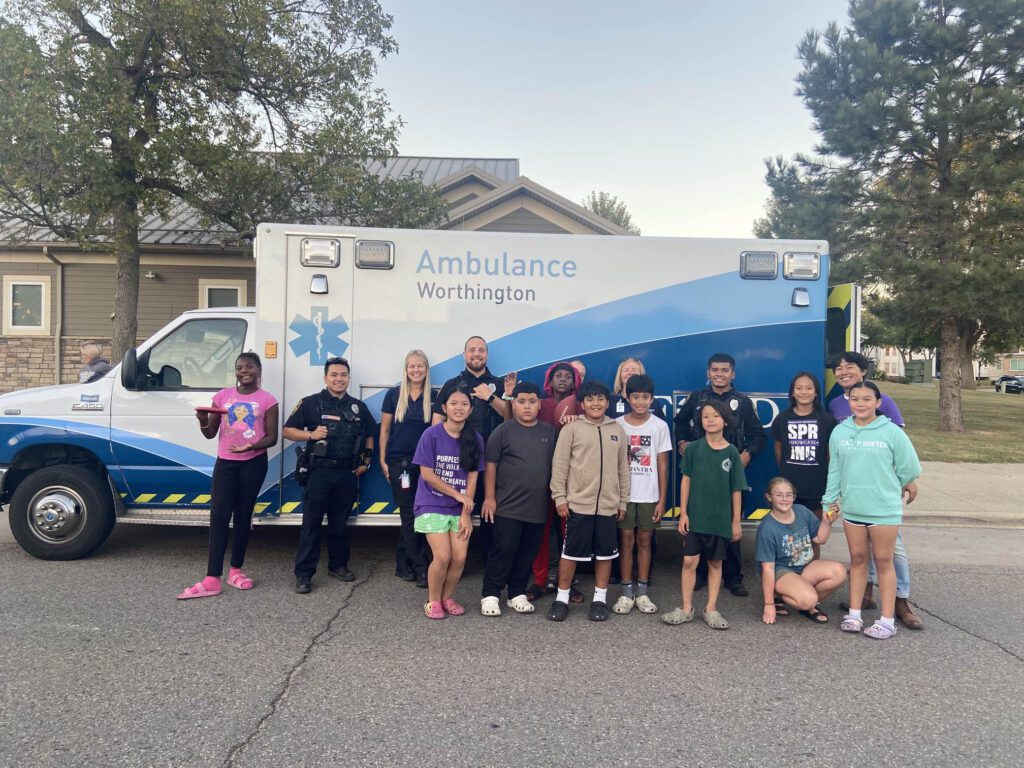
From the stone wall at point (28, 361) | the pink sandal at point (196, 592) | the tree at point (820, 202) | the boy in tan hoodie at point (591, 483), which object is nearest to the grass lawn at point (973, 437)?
the tree at point (820, 202)

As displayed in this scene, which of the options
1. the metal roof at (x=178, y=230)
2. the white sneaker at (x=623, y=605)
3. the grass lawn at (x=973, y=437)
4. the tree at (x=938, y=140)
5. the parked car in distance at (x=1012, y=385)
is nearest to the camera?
the white sneaker at (x=623, y=605)

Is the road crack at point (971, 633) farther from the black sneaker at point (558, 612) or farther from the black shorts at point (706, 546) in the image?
the black sneaker at point (558, 612)

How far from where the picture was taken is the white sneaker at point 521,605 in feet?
15.5

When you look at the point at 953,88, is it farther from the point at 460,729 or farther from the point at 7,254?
the point at 7,254

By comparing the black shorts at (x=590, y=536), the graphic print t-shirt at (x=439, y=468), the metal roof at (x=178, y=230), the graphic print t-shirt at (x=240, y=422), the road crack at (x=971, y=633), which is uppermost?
the metal roof at (x=178, y=230)

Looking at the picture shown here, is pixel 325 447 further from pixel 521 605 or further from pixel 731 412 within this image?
pixel 731 412

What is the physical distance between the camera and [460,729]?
3154 mm

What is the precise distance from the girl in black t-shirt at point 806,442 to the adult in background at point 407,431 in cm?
264

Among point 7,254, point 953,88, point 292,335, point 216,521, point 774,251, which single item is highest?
point 953,88

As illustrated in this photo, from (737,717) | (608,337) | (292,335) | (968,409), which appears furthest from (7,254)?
(968,409)

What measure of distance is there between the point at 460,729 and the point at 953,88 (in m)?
15.9

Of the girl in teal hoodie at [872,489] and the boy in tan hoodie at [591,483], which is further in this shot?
the boy in tan hoodie at [591,483]

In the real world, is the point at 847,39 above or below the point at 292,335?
above

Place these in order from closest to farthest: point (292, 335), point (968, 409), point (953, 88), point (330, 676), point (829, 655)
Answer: point (330, 676) → point (829, 655) → point (292, 335) → point (953, 88) → point (968, 409)
